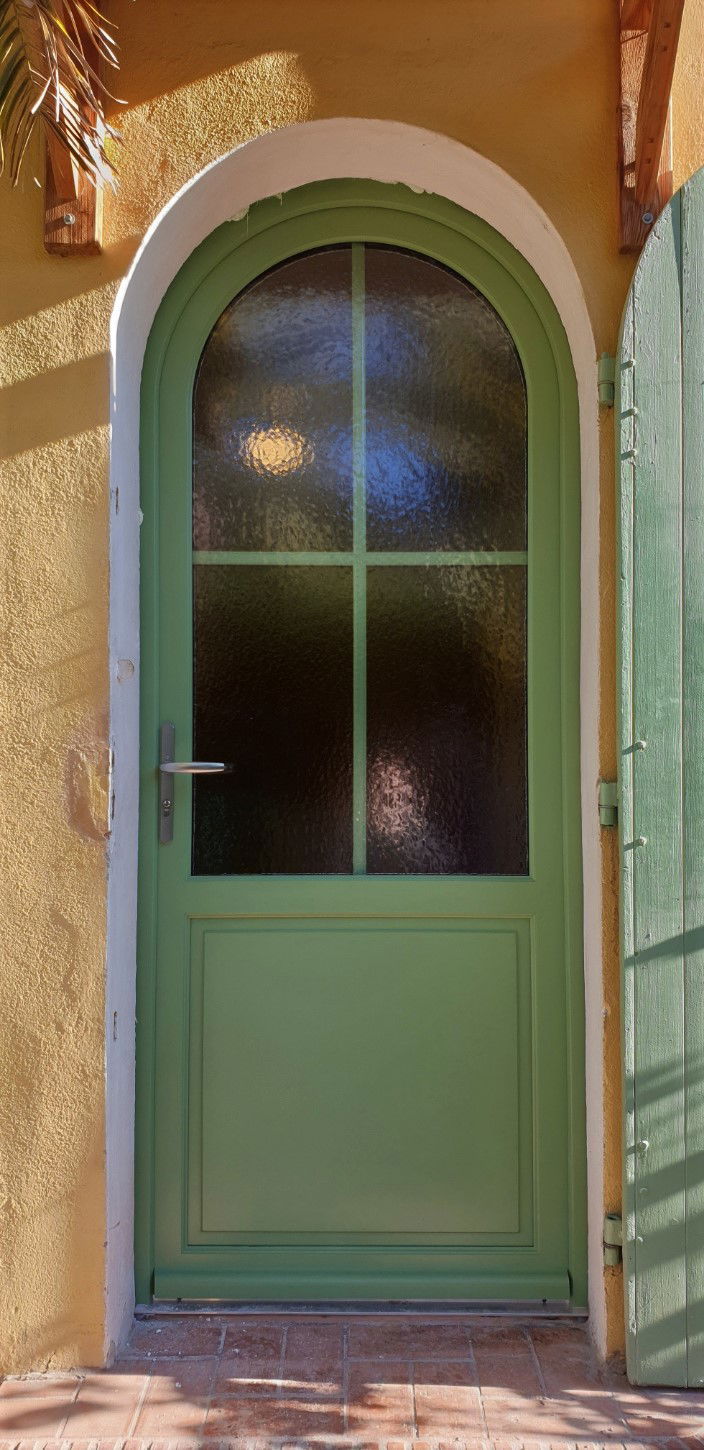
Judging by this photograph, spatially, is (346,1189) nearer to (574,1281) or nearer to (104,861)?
(574,1281)

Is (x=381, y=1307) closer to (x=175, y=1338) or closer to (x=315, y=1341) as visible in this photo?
(x=315, y=1341)

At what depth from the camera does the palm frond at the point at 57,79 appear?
2.08 meters

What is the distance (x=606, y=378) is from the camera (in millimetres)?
2441

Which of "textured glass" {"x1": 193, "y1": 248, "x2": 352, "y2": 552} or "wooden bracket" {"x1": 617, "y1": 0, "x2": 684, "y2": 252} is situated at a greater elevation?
"wooden bracket" {"x1": 617, "y1": 0, "x2": 684, "y2": 252}

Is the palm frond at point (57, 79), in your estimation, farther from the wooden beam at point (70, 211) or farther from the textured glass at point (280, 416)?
the textured glass at point (280, 416)

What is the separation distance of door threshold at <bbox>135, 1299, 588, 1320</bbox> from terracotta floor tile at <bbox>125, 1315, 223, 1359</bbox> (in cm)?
3

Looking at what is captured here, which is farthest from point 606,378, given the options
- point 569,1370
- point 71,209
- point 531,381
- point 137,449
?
point 569,1370

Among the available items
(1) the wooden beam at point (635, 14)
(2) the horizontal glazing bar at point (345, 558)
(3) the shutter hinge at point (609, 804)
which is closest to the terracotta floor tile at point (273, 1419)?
(3) the shutter hinge at point (609, 804)

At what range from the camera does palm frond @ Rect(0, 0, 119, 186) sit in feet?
6.83

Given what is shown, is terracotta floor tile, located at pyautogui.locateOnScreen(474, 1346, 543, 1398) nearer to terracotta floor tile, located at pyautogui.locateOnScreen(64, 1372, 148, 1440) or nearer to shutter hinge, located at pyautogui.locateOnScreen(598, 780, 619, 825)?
terracotta floor tile, located at pyautogui.locateOnScreen(64, 1372, 148, 1440)

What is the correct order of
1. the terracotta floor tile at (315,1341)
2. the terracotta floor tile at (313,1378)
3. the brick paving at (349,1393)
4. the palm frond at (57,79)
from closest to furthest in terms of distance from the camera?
the palm frond at (57,79) → the brick paving at (349,1393) → the terracotta floor tile at (313,1378) → the terracotta floor tile at (315,1341)

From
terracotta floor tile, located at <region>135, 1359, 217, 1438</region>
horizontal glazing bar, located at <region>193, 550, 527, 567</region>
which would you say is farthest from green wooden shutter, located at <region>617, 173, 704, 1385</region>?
terracotta floor tile, located at <region>135, 1359, 217, 1438</region>

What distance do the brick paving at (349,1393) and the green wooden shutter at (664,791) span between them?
173mm

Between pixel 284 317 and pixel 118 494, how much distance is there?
65cm
